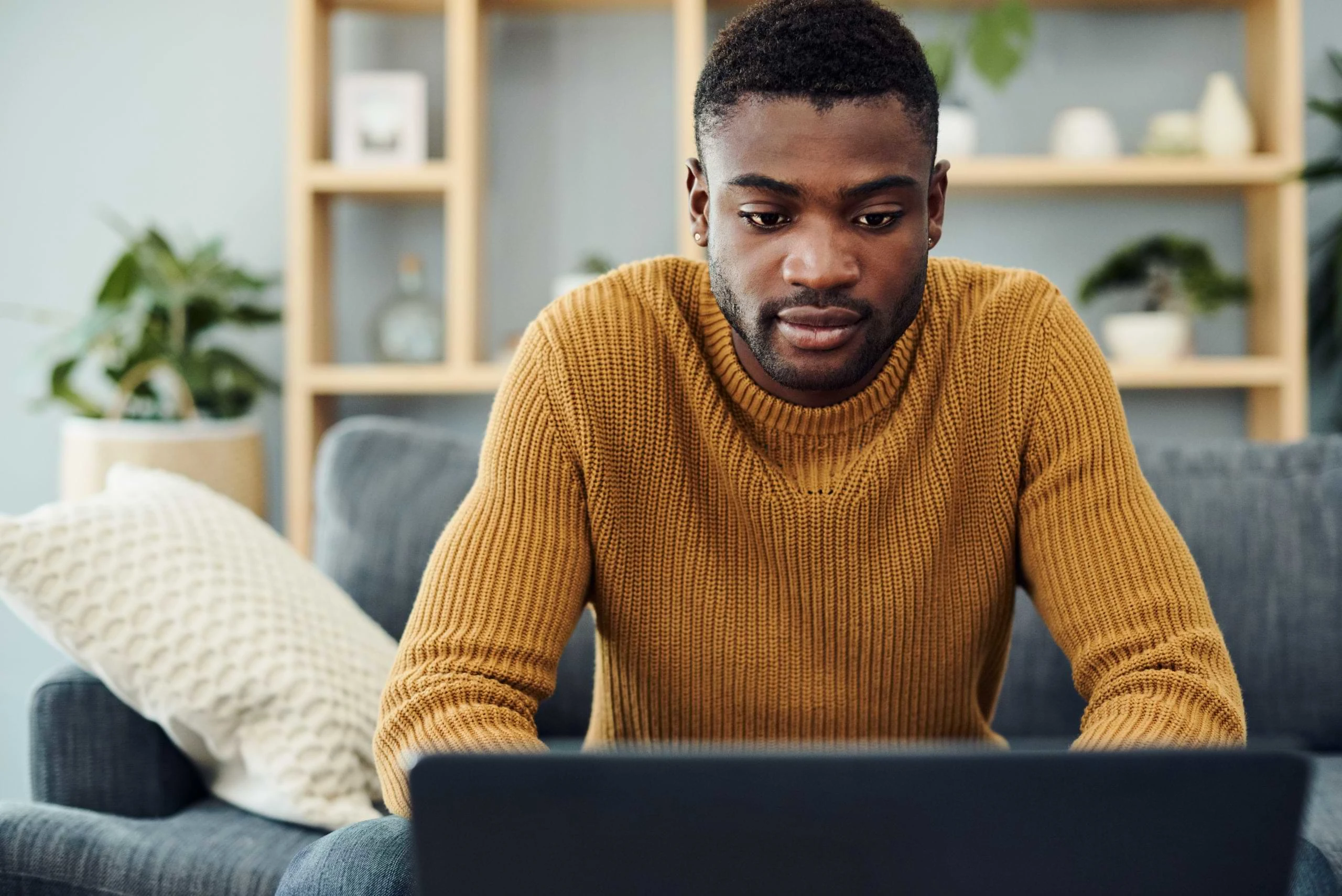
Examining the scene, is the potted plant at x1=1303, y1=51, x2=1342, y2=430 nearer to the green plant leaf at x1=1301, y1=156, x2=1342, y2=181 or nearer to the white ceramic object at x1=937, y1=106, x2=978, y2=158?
the green plant leaf at x1=1301, y1=156, x2=1342, y2=181

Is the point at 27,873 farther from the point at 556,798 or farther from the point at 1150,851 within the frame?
the point at 1150,851

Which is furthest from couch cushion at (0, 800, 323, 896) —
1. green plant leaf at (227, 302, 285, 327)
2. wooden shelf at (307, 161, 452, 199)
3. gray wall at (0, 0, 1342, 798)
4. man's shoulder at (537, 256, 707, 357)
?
gray wall at (0, 0, 1342, 798)

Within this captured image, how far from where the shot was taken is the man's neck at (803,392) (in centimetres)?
105

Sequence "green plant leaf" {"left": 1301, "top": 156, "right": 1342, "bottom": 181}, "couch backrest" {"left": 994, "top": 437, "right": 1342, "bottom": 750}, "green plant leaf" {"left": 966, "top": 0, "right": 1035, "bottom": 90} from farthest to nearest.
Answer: "green plant leaf" {"left": 966, "top": 0, "right": 1035, "bottom": 90}, "green plant leaf" {"left": 1301, "top": 156, "right": 1342, "bottom": 181}, "couch backrest" {"left": 994, "top": 437, "right": 1342, "bottom": 750}

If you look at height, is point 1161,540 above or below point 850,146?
below

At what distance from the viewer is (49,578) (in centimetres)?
120

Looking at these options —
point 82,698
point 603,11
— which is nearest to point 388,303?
point 603,11

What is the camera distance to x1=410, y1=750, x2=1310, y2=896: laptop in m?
0.47

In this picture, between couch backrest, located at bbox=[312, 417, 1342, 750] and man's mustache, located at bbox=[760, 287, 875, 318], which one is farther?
couch backrest, located at bbox=[312, 417, 1342, 750]

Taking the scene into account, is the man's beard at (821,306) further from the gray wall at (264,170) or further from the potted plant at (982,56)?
the gray wall at (264,170)

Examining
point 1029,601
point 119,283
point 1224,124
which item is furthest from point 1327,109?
point 119,283

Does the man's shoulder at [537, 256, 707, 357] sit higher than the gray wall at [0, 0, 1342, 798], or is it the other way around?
the gray wall at [0, 0, 1342, 798]

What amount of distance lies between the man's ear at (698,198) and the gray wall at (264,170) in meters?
1.78

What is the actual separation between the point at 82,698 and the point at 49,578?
0.15 meters
